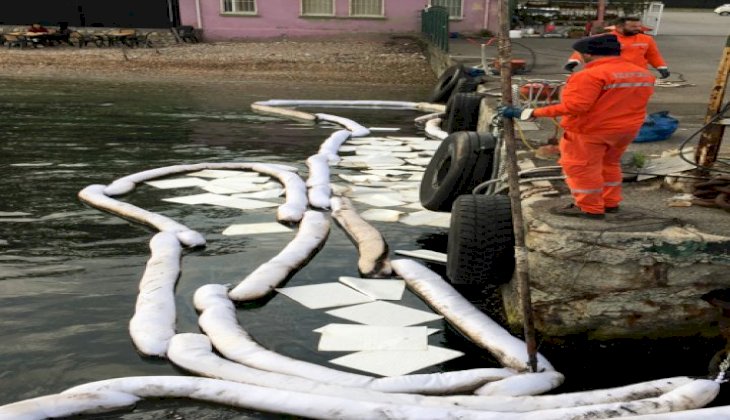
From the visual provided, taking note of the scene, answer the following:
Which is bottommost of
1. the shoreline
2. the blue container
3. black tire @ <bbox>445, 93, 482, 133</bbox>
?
the shoreline

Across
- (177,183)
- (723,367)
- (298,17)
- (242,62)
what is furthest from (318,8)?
(723,367)

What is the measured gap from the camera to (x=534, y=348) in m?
3.84

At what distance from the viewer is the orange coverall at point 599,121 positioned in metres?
4.21

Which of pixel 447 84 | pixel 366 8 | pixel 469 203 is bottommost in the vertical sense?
pixel 447 84

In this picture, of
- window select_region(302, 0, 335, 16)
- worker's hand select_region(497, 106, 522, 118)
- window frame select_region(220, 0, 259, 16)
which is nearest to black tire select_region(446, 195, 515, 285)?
worker's hand select_region(497, 106, 522, 118)

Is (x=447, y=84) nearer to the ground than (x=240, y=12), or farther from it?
nearer to the ground

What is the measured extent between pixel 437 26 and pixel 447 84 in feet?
20.7

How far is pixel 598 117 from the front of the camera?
432cm

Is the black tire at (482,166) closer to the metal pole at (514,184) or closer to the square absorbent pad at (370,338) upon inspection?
the square absorbent pad at (370,338)

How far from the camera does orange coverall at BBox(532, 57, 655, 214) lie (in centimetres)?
421

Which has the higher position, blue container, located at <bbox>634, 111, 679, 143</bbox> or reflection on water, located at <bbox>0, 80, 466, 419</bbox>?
blue container, located at <bbox>634, 111, 679, 143</bbox>

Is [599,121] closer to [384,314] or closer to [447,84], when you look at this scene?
[384,314]

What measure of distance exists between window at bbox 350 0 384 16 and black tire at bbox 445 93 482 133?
15.1 metres

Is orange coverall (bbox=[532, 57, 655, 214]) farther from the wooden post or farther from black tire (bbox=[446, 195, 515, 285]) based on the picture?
the wooden post
